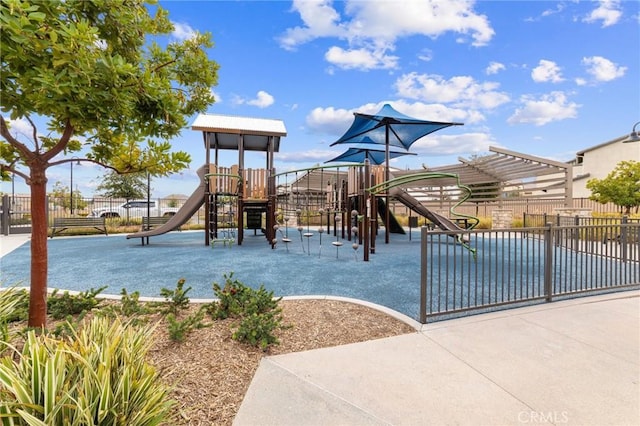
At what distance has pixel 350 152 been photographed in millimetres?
15805

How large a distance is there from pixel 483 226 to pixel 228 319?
54.7 feet

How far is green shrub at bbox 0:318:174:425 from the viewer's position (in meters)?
1.39

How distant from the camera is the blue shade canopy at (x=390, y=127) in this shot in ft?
32.1

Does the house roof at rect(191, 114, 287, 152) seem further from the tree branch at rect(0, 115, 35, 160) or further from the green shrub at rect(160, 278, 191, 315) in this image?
the tree branch at rect(0, 115, 35, 160)

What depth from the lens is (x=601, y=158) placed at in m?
28.9

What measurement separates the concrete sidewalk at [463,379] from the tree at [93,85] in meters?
A: 2.38

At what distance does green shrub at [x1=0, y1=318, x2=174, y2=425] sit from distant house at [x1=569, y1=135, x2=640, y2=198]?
116ft

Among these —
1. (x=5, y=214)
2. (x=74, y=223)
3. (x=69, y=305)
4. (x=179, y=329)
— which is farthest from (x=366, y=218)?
(x=5, y=214)

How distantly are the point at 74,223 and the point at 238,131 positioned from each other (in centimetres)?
941

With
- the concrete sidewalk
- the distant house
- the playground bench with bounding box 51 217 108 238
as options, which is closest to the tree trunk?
the concrete sidewalk

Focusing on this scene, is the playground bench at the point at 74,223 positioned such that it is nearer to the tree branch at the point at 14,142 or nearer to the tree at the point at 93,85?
the tree at the point at 93,85

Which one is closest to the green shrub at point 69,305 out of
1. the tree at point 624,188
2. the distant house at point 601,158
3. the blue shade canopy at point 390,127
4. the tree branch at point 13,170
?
the tree branch at point 13,170

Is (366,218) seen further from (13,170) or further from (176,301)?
(13,170)

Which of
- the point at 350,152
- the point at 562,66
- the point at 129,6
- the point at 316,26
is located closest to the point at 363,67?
the point at 316,26
